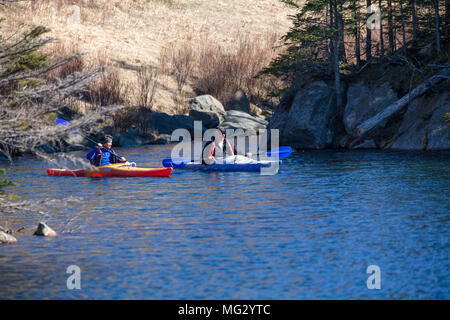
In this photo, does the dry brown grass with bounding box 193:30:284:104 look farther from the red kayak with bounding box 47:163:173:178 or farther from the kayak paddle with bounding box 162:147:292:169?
the red kayak with bounding box 47:163:173:178

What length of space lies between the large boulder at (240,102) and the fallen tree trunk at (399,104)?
11.9 m

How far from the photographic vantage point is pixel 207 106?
31.5 metres

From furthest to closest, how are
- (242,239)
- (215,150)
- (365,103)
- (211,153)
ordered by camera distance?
(365,103), (215,150), (211,153), (242,239)

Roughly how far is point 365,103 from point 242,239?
48.5 feet

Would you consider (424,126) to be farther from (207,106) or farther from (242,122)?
(207,106)

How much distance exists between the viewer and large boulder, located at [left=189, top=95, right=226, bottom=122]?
31.2m

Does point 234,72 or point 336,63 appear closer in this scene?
point 336,63

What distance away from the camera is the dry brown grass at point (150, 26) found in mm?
35219

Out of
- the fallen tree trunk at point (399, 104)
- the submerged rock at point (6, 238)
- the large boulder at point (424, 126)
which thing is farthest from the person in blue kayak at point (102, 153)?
the large boulder at point (424, 126)

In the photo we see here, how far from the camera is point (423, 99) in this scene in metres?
22.1

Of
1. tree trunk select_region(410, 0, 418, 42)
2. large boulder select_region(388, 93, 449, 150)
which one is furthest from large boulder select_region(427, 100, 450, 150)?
tree trunk select_region(410, 0, 418, 42)

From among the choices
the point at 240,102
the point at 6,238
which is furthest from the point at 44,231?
the point at 240,102

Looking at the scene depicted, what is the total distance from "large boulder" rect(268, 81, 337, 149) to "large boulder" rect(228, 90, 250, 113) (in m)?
8.01

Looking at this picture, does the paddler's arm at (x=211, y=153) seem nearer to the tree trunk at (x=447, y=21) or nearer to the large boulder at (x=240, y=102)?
the tree trunk at (x=447, y=21)
